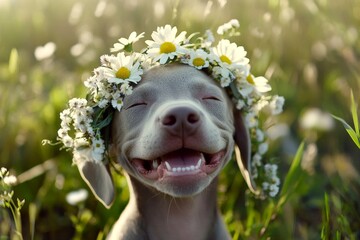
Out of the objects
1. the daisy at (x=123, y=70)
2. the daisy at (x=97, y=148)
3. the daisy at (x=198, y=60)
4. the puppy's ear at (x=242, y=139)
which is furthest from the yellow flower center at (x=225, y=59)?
the daisy at (x=97, y=148)

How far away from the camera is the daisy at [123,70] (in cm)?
283

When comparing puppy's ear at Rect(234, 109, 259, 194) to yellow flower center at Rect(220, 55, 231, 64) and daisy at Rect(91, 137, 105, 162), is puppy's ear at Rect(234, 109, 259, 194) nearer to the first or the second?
yellow flower center at Rect(220, 55, 231, 64)

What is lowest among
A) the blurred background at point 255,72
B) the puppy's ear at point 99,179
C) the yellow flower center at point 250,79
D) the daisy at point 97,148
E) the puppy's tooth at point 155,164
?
the blurred background at point 255,72

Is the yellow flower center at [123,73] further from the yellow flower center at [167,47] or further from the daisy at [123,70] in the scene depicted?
the yellow flower center at [167,47]

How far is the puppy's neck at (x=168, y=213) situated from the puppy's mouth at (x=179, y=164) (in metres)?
0.16

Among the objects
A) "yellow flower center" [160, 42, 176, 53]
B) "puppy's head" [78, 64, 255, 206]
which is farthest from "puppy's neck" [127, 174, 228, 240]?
"yellow flower center" [160, 42, 176, 53]

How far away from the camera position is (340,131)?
5.04m

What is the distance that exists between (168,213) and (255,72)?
184 centimetres

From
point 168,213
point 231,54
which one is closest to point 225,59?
point 231,54

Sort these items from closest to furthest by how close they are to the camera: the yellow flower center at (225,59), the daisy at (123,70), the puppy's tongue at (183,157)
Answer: the puppy's tongue at (183,157) → the daisy at (123,70) → the yellow flower center at (225,59)

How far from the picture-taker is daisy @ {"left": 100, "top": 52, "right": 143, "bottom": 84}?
283 centimetres

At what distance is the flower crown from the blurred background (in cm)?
39

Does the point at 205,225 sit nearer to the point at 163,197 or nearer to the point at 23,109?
the point at 163,197

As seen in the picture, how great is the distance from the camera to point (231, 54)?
3.00 metres
